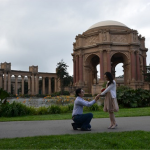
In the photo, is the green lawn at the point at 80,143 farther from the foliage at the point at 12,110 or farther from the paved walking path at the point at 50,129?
the foliage at the point at 12,110

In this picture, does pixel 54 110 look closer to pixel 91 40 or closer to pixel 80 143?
pixel 80 143

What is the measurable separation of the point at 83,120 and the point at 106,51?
36457mm

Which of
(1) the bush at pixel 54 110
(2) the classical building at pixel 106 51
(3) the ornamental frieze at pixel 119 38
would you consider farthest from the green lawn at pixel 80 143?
(3) the ornamental frieze at pixel 119 38

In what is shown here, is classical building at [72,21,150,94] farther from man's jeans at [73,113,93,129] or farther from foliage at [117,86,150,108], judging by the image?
man's jeans at [73,113,93,129]

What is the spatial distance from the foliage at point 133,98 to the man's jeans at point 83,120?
402 inches

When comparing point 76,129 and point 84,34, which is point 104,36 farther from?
point 76,129

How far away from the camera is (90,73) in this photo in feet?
155

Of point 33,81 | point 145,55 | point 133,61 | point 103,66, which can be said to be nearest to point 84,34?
point 103,66

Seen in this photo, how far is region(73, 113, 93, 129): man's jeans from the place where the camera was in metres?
6.18

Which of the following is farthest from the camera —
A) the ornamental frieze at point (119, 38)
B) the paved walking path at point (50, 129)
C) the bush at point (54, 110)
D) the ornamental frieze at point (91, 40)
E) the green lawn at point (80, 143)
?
the ornamental frieze at point (91, 40)

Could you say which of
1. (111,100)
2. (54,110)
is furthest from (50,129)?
(54,110)

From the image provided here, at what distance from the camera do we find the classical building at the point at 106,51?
41.1 meters

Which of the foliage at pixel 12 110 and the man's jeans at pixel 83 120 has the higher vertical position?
the man's jeans at pixel 83 120

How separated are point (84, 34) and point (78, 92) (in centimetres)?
4060
